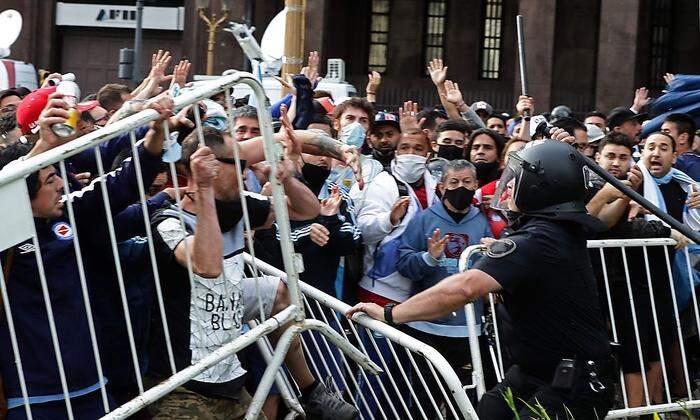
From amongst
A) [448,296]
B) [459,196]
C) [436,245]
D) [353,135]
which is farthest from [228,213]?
[353,135]

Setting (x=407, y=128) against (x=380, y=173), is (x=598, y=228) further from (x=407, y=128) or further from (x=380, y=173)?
(x=407, y=128)

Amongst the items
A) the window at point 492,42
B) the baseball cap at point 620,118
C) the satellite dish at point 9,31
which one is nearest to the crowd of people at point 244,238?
the baseball cap at point 620,118

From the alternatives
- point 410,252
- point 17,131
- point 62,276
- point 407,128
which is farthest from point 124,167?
point 407,128

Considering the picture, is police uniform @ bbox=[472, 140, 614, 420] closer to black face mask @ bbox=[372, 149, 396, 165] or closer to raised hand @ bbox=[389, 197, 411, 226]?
raised hand @ bbox=[389, 197, 411, 226]

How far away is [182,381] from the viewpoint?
194 inches

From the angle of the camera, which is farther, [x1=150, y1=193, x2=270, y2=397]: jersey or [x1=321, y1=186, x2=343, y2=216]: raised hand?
[x1=321, y1=186, x2=343, y2=216]: raised hand

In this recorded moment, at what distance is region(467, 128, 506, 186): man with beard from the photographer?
9.65 metres

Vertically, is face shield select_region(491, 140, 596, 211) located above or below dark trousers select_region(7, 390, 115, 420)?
above

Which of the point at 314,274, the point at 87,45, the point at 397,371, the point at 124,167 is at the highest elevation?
the point at 87,45

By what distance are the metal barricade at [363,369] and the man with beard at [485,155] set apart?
2.21 metres

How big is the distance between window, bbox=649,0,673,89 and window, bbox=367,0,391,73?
764cm

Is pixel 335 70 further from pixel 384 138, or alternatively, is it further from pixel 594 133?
pixel 384 138

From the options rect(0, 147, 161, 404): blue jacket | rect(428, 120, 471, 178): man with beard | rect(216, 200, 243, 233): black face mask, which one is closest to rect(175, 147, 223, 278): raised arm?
rect(0, 147, 161, 404): blue jacket

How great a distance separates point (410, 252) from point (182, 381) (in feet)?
11.0
